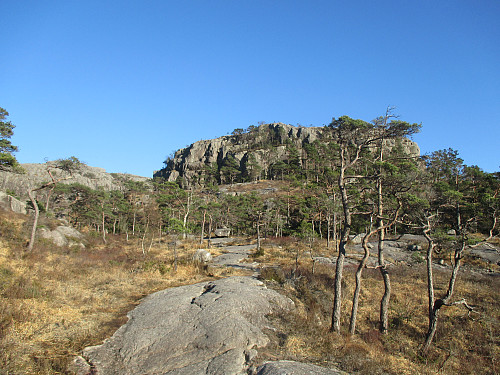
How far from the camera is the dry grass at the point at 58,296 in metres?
6.98

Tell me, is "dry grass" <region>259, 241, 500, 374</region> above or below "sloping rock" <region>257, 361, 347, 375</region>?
below

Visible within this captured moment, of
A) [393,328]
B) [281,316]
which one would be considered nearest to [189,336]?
[281,316]

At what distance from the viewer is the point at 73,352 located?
7.19m

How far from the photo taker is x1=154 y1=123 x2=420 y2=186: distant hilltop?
3716 inches

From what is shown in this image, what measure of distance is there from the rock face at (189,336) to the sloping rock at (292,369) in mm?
613

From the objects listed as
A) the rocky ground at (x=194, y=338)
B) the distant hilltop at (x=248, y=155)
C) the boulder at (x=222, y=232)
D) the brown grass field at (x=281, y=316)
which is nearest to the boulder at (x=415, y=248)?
the brown grass field at (x=281, y=316)

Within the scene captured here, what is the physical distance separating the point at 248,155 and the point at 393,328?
9277cm

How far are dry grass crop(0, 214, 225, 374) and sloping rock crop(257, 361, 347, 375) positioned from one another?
4.86m

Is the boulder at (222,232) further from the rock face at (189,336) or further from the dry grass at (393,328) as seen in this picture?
the rock face at (189,336)

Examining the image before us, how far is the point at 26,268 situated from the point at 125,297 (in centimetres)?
687

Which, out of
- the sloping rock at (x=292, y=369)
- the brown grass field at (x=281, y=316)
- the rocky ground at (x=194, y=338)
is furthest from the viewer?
the brown grass field at (x=281, y=316)

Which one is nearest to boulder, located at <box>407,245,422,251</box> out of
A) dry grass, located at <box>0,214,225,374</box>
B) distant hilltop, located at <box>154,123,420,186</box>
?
dry grass, located at <box>0,214,225,374</box>

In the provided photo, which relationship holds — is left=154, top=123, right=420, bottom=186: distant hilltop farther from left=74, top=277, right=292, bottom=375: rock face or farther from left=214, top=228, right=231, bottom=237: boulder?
left=74, top=277, right=292, bottom=375: rock face

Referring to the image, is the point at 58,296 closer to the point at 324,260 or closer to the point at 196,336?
the point at 196,336
